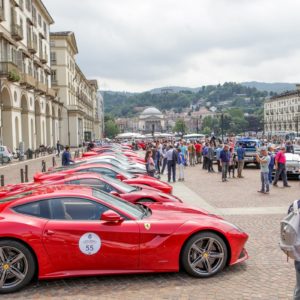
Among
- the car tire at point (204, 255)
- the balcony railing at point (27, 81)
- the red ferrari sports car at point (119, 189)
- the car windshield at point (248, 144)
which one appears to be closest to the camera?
the car tire at point (204, 255)

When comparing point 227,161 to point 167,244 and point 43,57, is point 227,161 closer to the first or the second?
point 167,244

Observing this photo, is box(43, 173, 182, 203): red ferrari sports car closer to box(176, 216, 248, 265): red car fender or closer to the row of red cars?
the row of red cars

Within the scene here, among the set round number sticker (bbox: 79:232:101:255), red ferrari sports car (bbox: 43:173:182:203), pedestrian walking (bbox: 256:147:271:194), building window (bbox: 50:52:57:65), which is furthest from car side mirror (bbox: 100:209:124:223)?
building window (bbox: 50:52:57:65)

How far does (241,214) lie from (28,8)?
140ft

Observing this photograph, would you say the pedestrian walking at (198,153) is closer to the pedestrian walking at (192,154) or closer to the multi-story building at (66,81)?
the pedestrian walking at (192,154)

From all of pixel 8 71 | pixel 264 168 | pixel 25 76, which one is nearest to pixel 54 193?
pixel 264 168

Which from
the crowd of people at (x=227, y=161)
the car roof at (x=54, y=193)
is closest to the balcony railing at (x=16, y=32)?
the crowd of people at (x=227, y=161)

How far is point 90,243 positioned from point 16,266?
1038 millimetres

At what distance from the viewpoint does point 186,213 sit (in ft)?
21.7

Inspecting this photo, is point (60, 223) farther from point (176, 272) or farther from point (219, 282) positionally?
point (219, 282)

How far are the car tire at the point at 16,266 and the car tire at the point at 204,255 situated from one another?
2120 millimetres

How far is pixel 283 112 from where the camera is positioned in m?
130

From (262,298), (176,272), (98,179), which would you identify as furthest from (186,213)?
(98,179)

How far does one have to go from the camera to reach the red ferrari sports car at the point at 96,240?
5.55 metres
